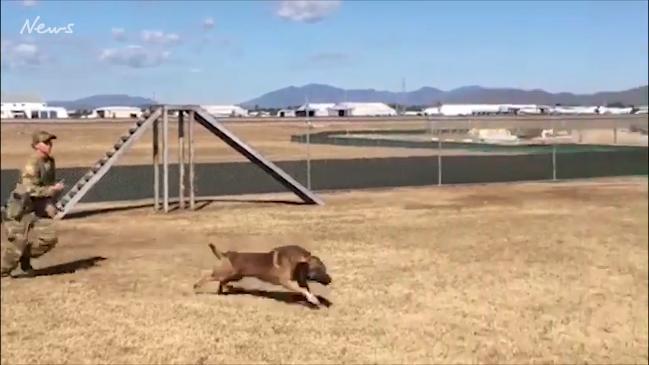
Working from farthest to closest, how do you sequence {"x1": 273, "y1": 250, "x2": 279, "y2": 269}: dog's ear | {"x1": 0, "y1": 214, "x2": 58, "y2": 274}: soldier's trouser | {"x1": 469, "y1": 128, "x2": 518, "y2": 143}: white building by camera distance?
1. {"x1": 469, "y1": 128, "x2": 518, "y2": 143}: white building
2. {"x1": 0, "y1": 214, "x2": 58, "y2": 274}: soldier's trouser
3. {"x1": 273, "y1": 250, "x2": 279, "y2": 269}: dog's ear

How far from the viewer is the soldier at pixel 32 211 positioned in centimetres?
455

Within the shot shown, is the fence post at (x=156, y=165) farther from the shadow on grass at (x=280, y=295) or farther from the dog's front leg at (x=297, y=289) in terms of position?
the dog's front leg at (x=297, y=289)

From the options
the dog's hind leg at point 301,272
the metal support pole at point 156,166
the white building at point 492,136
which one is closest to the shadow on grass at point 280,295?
the dog's hind leg at point 301,272

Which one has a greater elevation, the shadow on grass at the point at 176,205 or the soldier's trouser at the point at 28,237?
the soldier's trouser at the point at 28,237

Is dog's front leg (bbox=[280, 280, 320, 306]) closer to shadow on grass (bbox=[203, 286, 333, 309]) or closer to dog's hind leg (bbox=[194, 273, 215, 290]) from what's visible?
shadow on grass (bbox=[203, 286, 333, 309])

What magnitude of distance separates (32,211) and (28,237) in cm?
119

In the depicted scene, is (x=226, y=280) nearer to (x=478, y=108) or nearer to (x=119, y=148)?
(x=119, y=148)

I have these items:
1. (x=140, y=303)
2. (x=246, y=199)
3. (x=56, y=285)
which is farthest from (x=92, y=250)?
(x=246, y=199)

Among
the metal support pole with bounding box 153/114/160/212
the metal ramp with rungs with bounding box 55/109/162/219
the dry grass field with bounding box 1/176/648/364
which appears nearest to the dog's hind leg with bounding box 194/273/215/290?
the dry grass field with bounding box 1/176/648/364

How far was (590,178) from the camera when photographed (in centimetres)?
2455

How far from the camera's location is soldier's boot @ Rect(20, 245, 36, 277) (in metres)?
7.75

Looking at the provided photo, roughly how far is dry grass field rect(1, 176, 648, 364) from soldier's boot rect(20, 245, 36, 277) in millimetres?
93

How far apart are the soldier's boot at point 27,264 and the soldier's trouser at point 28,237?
3 centimetres

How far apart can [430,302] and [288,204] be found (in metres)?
7.76
